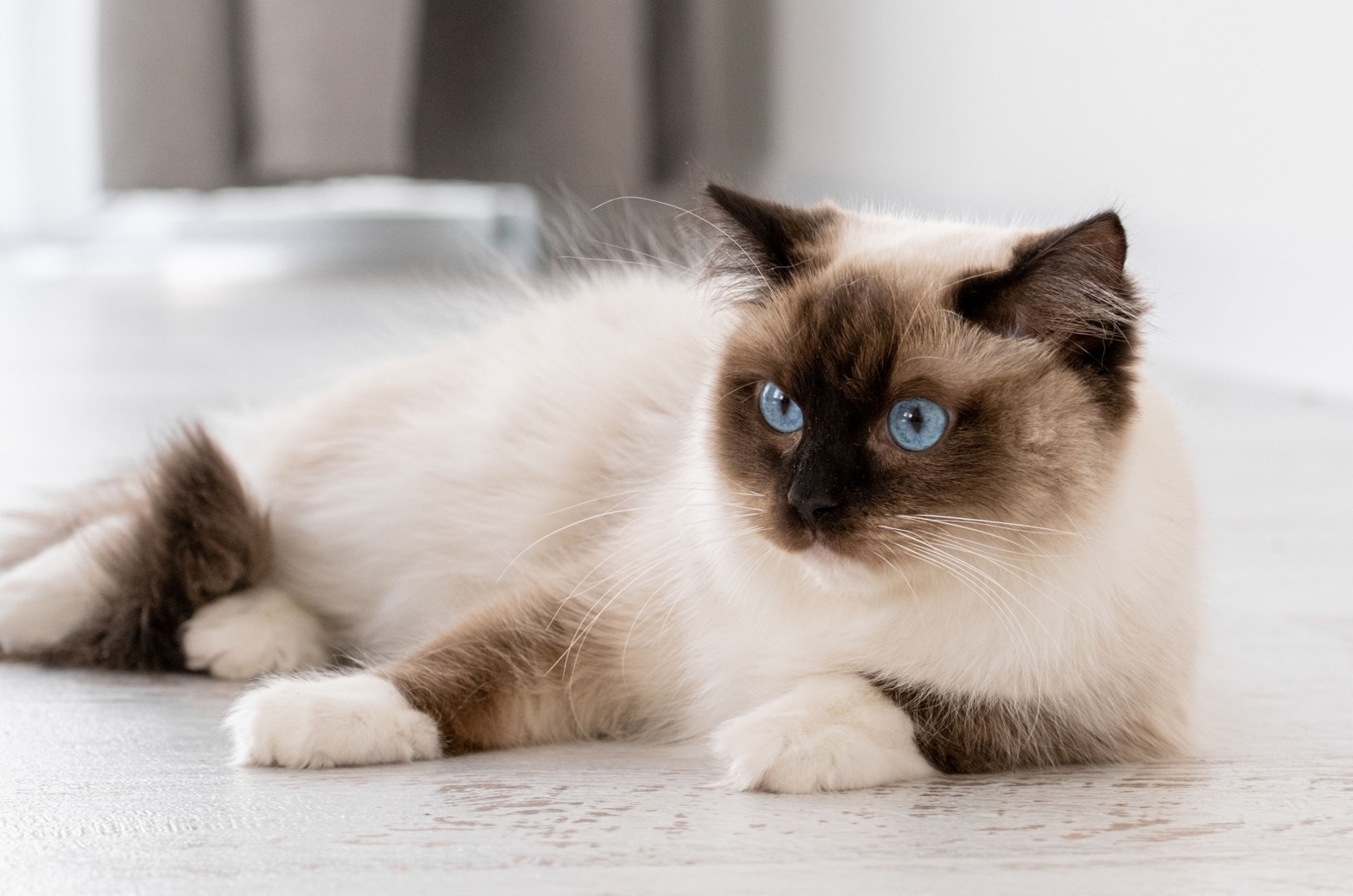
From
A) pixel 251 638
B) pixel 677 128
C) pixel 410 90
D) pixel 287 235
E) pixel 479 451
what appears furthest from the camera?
pixel 287 235

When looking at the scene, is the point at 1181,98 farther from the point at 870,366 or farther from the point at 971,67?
the point at 870,366

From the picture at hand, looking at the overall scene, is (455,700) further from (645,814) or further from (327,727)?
(645,814)

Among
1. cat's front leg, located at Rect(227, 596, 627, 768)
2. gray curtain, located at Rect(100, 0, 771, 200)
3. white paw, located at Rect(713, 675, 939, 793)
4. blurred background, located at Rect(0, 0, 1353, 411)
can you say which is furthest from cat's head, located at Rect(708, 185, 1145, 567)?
gray curtain, located at Rect(100, 0, 771, 200)

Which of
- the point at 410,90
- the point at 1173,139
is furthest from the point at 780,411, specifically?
the point at 410,90

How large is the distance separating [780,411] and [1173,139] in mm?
→ 2362

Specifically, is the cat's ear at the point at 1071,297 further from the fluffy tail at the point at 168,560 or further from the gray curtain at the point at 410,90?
the gray curtain at the point at 410,90

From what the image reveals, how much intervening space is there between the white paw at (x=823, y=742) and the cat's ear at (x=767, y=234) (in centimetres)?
35

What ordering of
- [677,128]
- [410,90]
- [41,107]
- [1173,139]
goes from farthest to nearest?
[41,107], [677,128], [410,90], [1173,139]

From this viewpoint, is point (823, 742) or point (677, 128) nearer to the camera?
point (823, 742)

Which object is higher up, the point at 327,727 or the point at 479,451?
the point at 479,451

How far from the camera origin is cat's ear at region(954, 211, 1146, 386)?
3.54 feet

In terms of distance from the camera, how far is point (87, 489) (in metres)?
1.81

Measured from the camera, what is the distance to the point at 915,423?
110cm

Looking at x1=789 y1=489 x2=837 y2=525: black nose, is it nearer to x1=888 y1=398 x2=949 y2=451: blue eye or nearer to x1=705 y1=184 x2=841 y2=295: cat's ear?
x1=888 y1=398 x2=949 y2=451: blue eye
